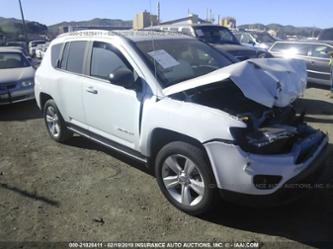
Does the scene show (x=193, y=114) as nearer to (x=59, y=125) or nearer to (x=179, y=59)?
(x=179, y=59)

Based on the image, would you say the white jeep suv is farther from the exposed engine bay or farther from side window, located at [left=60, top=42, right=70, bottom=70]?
side window, located at [left=60, top=42, right=70, bottom=70]

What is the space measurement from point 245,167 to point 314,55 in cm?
971

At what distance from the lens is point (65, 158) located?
18.7 ft

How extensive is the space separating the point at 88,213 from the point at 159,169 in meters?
0.86

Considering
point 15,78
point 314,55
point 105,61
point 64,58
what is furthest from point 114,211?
point 314,55

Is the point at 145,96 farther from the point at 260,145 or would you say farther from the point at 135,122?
the point at 260,145

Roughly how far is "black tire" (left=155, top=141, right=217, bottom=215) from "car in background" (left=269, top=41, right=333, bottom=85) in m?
8.96

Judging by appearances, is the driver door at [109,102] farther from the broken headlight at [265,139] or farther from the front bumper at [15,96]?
the front bumper at [15,96]

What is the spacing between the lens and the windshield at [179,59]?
14.4 feet

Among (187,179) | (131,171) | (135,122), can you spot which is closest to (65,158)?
(131,171)

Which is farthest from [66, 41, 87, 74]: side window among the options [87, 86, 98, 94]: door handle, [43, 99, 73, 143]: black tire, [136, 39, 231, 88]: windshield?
[136, 39, 231, 88]: windshield

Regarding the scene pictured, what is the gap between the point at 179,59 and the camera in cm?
470

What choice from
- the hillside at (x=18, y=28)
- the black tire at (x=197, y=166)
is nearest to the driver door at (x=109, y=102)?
the black tire at (x=197, y=166)

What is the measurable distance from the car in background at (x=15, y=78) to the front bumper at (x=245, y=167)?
6.71 metres
